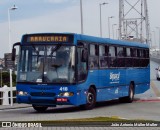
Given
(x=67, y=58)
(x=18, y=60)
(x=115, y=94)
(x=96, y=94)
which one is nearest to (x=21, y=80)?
(x=18, y=60)

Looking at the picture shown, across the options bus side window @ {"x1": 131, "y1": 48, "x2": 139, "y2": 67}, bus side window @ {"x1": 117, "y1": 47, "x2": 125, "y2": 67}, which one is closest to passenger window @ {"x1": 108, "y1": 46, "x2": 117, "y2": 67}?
bus side window @ {"x1": 117, "y1": 47, "x2": 125, "y2": 67}

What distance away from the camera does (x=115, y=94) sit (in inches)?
861

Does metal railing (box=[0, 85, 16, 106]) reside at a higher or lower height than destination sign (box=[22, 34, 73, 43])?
lower

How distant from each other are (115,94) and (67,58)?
520cm

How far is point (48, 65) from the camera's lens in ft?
57.3

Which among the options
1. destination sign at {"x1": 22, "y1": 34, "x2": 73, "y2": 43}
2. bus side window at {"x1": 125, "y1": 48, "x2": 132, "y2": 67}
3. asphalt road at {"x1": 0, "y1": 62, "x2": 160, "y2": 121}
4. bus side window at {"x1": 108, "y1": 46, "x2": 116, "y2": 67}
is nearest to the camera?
asphalt road at {"x1": 0, "y1": 62, "x2": 160, "y2": 121}

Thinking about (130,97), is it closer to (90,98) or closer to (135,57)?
(135,57)

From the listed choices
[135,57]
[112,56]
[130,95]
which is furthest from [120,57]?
[130,95]

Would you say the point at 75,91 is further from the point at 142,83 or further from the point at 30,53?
the point at 142,83

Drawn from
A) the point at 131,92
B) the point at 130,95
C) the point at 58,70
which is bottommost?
the point at 130,95

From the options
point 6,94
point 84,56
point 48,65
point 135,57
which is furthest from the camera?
point 135,57

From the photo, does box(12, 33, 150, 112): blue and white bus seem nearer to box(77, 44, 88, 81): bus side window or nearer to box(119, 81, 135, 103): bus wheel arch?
box(77, 44, 88, 81): bus side window

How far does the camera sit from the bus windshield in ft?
56.9

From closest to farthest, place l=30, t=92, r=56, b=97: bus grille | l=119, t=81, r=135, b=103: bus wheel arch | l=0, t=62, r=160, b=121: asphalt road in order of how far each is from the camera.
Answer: l=0, t=62, r=160, b=121: asphalt road, l=30, t=92, r=56, b=97: bus grille, l=119, t=81, r=135, b=103: bus wheel arch
